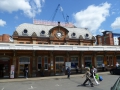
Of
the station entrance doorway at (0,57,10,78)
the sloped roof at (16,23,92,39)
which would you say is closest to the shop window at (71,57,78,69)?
the sloped roof at (16,23,92,39)

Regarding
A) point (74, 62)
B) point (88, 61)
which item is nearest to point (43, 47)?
point (74, 62)

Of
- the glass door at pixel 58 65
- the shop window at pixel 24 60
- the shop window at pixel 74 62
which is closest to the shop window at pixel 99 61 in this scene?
the shop window at pixel 74 62

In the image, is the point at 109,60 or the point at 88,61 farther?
the point at 109,60

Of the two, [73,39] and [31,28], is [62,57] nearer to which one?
[73,39]

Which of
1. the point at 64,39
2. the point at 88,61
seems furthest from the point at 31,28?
the point at 88,61

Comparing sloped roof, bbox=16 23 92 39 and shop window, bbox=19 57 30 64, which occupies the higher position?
sloped roof, bbox=16 23 92 39

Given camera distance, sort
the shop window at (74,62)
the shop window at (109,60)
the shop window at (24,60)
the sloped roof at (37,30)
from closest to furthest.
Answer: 1. the shop window at (24,60)
2. the shop window at (74,62)
3. the sloped roof at (37,30)
4. the shop window at (109,60)

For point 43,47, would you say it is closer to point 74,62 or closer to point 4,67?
point 4,67

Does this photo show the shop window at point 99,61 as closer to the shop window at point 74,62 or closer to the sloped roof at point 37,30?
the shop window at point 74,62

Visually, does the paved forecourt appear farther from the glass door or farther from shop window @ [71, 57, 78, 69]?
shop window @ [71, 57, 78, 69]

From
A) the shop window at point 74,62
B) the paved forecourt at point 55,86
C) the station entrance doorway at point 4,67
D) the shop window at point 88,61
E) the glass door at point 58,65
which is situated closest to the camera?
the paved forecourt at point 55,86

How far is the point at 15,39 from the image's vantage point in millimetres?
29844

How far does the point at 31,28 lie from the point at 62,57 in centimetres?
1053

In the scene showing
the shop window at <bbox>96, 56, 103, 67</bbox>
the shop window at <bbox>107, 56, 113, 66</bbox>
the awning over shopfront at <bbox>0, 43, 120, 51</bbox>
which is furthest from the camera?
the shop window at <bbox>107, 56, 113, 66</bbox>
